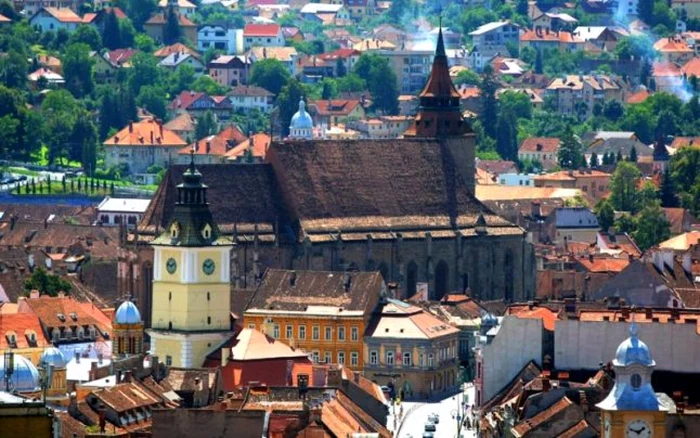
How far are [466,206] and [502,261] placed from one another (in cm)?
435

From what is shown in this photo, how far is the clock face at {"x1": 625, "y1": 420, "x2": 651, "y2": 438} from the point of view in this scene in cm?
7500

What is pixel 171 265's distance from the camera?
129750 mm

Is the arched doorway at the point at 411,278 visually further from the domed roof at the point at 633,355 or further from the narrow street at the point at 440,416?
the domed roof at the point at 633,355

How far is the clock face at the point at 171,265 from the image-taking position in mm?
129750

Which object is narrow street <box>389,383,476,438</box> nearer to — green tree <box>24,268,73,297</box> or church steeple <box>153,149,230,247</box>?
church steeple <box>153,149,230,247</box>

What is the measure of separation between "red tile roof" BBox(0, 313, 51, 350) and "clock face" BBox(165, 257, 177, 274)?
509cm

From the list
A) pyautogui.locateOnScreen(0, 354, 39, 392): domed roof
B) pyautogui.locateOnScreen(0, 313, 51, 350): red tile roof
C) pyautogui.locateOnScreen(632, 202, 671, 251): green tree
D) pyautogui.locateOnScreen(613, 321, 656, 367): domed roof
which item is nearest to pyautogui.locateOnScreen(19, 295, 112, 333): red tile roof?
pyautogui.locateOnScreen(0, 313, 51, 350): red tile roof

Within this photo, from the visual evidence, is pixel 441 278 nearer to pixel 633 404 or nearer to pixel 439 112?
pixel 439 112

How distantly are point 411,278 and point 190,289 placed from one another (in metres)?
33.0

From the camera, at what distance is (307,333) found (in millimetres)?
137500

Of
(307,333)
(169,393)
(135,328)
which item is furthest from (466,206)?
(169,393)

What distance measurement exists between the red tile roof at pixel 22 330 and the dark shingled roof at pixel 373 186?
2619 centimetres

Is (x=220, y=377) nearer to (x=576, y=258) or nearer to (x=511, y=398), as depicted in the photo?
(x=511, y=398)

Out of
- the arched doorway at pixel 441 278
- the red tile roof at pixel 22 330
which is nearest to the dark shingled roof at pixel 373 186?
the arched doorway at pixel 441 278
